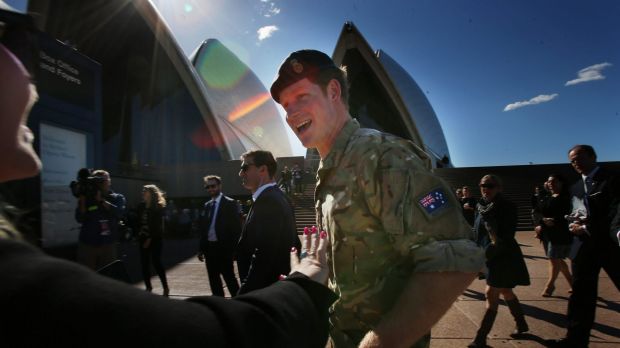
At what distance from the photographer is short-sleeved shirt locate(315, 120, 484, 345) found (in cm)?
100

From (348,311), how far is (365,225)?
33cm

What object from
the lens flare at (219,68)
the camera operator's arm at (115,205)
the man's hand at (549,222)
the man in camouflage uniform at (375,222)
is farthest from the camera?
the lens flare at (219,68)

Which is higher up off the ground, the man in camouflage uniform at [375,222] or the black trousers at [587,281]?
the man in camouflage uniform at [375,222]

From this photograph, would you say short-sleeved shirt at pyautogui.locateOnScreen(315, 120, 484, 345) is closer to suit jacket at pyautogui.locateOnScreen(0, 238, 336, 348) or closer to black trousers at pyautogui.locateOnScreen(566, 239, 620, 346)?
suit jacket at pyautogui.locateOnScreen(0, 238, 336, 348)

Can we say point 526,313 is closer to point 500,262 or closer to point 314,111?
point 500,262

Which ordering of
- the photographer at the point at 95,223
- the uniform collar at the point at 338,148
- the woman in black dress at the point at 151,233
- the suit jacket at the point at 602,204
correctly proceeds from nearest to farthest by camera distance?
the uniform collar at the point at 338,148 < the suit jacket at the point at 602,204 < the photographer at the point at 95,223 < the woman in black dress at the point at 151,233

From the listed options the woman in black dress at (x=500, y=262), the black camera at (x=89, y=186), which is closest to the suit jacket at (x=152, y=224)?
the black camera at (x=89, y=186)

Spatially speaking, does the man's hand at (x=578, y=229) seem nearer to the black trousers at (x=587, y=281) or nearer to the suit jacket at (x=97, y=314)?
the black trousers at (x=587, y=281)

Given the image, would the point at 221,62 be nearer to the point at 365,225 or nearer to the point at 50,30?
the point at 50,30

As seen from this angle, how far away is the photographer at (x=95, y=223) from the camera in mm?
4750

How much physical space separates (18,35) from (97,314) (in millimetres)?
830

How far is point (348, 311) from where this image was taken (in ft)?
4.06

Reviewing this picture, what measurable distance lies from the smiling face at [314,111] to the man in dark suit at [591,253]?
10.9ft

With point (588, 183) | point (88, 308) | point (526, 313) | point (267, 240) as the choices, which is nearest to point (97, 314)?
point (88, 308)
